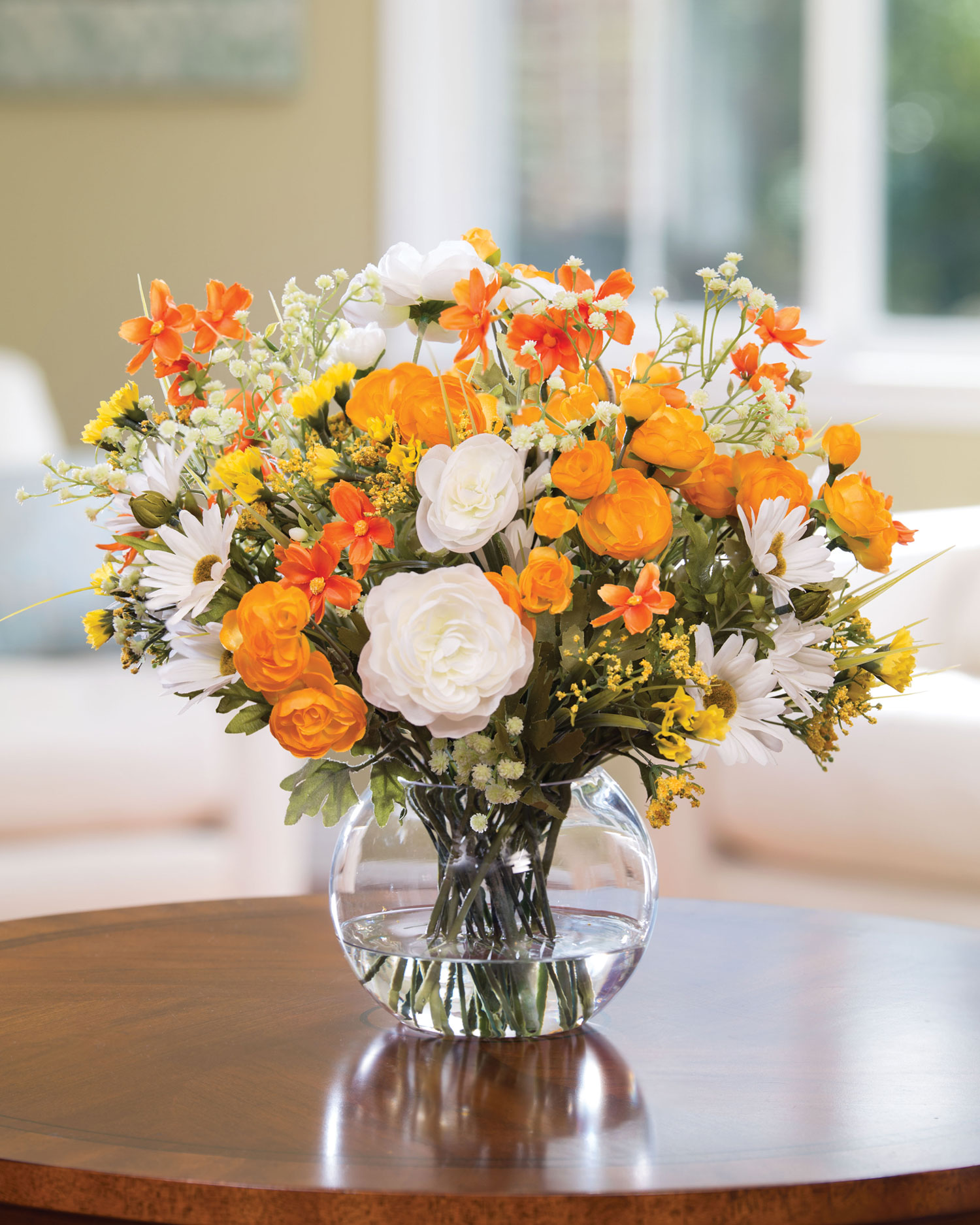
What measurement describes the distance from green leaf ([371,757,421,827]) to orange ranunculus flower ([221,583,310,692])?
94 millimetres

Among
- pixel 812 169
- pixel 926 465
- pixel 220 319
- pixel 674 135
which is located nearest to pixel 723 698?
pixel 220 319

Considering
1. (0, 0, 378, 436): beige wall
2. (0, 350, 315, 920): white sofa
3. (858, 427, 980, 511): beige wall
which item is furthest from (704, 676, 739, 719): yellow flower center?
(0, 0, 378, 436): beige wall

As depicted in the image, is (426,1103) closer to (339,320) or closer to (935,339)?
(339,320)

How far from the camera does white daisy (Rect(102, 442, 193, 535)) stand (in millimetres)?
780

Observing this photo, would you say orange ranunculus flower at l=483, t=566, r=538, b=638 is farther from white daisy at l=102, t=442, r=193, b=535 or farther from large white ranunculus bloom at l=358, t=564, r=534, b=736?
white daisy at l=102, t=442, r=193, b=535

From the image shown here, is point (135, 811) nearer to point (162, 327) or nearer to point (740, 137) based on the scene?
point (162, 327)

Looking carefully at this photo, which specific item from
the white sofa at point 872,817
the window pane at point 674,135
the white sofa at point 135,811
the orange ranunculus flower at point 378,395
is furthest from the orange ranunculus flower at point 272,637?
the window pane at point 674,135

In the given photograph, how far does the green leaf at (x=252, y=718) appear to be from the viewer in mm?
774

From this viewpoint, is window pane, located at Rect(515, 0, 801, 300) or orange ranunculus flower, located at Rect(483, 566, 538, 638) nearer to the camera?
orange ranunculus flower, located at Rect(483, 566, 538, 638)

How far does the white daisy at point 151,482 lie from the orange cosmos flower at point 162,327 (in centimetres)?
5

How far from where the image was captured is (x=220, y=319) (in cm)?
84

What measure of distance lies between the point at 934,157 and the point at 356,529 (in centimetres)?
304

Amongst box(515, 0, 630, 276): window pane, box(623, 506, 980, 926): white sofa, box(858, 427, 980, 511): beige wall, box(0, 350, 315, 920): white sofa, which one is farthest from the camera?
box(515, 0, 630, 276): window pane

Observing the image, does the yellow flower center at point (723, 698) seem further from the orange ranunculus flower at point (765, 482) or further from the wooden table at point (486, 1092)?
the wooden table at point (486, 1092)
